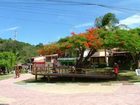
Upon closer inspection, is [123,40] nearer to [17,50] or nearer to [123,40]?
[123,40]

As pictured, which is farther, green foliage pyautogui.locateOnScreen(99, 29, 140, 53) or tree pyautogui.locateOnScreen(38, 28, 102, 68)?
tree pyautogui.locateOnScreen(38, 28, 102, 68)

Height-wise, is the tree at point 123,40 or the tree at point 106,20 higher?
the tree at point 106,20

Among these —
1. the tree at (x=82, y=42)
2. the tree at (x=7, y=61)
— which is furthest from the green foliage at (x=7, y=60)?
the tree at (x=82, y=42)

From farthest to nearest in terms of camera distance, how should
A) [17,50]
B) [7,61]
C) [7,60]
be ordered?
1. [17,50]
2. [7,60]
3. [7,61]

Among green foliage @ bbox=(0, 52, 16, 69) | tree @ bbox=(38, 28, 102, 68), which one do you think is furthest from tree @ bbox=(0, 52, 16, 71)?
tree @ bbox=(38, 28, 102, 68)

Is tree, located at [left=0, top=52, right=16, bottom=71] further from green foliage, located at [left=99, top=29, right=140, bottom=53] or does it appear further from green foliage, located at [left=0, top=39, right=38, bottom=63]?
green foliage, located at [left=0, top=39, right=38, bottom=63]

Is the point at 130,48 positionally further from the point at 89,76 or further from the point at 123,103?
the point at 123,103

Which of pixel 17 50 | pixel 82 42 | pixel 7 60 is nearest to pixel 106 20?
pixel 7 60

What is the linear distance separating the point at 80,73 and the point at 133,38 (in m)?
5.58

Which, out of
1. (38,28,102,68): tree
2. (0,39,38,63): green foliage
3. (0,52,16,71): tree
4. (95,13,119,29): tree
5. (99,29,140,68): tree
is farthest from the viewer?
(0,39,38,63): green foliage

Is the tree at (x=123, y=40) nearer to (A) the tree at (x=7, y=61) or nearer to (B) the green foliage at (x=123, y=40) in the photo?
(B) the green foliage at (x=123, y=40)

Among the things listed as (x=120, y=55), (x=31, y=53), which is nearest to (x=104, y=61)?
(x=120, y=55)

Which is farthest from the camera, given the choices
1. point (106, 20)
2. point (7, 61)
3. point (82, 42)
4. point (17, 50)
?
point (17, 50)

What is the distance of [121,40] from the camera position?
32719 millimetres
